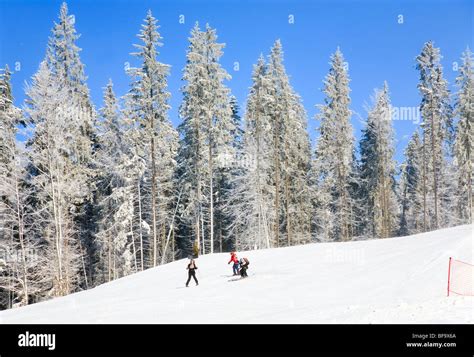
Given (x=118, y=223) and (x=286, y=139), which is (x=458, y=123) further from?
(x=118, y=223)

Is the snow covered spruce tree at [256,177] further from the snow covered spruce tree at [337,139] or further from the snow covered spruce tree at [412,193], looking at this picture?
the snow covered spruce tree at [412,193]

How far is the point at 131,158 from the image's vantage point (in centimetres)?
4422

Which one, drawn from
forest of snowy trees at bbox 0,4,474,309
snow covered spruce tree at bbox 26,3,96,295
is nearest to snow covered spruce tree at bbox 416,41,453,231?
forest of snowy trees at bbox 0,4,474,309

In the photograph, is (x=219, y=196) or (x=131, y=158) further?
(x=219, y=196)

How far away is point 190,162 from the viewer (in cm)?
4569

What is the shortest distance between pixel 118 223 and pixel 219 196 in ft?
38.9

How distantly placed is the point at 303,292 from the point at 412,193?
49248 mm

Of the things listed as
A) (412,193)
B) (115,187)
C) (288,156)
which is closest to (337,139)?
(288,156)

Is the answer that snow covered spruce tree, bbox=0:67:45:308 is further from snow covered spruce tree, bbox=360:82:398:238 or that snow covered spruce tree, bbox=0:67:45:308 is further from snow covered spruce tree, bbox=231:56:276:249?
snow covered spruce tree, bbox=360:82:398:238

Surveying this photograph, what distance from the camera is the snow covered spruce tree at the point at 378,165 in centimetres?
4978

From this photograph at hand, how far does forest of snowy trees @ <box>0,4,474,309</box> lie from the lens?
3609 cm

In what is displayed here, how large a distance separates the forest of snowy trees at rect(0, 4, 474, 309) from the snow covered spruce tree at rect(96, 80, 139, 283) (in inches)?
5.0
